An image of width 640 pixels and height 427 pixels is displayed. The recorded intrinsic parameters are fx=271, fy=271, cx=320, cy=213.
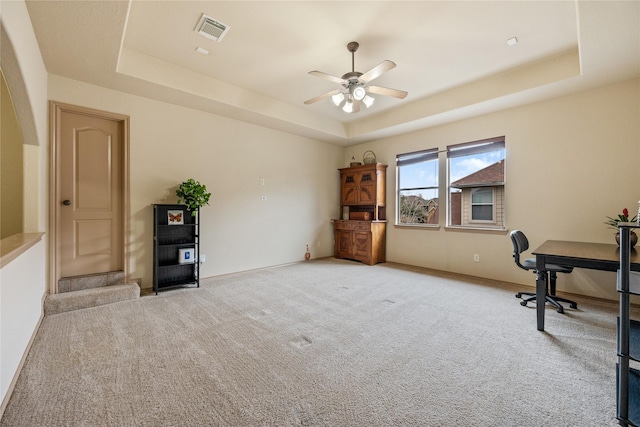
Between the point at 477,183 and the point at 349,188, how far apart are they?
2.57 metres

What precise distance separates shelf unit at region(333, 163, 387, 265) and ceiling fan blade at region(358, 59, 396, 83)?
2798 millimetres

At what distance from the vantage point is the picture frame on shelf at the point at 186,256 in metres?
3.85

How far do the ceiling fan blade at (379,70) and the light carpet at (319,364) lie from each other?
8.46ft

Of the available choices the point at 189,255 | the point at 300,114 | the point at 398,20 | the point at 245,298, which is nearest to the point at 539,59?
the point at 398,20

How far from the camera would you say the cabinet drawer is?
5.60m

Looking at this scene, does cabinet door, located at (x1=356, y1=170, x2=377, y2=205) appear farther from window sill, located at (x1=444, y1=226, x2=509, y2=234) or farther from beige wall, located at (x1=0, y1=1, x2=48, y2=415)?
beige wall, located at (x1=0, y1=1, x2=48, y2=415)

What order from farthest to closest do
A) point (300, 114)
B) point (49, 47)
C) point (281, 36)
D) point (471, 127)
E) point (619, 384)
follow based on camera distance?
point (300, 114) < point (471, 127) < point (281, 36) < point (49, 47) < point (619, 384)

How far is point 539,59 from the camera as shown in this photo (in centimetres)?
334

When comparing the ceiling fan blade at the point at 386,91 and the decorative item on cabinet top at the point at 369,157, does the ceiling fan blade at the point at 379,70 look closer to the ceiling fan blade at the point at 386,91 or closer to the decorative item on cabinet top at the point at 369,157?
the ceiling fan blade at the point at 386,91

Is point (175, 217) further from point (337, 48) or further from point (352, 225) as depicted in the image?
point (352, 225)

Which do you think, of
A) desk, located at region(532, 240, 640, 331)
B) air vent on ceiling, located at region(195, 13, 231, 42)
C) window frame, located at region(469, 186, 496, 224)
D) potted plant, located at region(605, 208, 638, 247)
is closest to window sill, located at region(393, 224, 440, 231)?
window frame, located at region(469, 186, 496, 224)

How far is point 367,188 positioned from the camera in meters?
5.85

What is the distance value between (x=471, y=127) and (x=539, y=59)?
4.45ft

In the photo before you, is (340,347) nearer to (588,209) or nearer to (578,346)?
(578,346)
